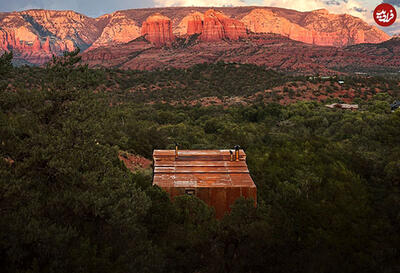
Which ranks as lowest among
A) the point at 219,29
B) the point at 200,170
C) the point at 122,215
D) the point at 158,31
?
the point at 158,31

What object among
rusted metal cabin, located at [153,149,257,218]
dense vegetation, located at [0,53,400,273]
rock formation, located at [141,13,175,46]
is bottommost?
rock formation, located at [141,13,175,46]

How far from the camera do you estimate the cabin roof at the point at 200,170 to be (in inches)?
567

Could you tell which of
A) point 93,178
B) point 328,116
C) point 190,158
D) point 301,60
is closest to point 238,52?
point 301,60

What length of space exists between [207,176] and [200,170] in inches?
26.6

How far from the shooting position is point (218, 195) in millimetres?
14086

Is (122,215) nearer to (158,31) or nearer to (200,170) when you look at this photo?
(200,170)

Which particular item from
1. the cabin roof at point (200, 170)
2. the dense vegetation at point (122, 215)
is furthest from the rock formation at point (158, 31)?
the dense vegetation at point (122, 215)

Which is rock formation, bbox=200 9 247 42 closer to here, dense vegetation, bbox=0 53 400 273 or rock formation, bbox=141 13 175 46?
rock formation, bbox=141 13 175 46

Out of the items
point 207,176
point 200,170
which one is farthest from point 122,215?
point 200,170

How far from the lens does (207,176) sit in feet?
49.6

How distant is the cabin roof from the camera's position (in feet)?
47.3

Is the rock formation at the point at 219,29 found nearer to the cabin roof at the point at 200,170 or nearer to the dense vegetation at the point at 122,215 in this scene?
the cabin roof at the point at 200,170

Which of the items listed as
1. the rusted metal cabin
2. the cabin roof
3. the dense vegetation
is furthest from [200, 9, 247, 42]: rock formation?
the dense vegetation

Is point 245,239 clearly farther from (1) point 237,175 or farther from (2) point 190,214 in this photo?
(1) point 237,175
